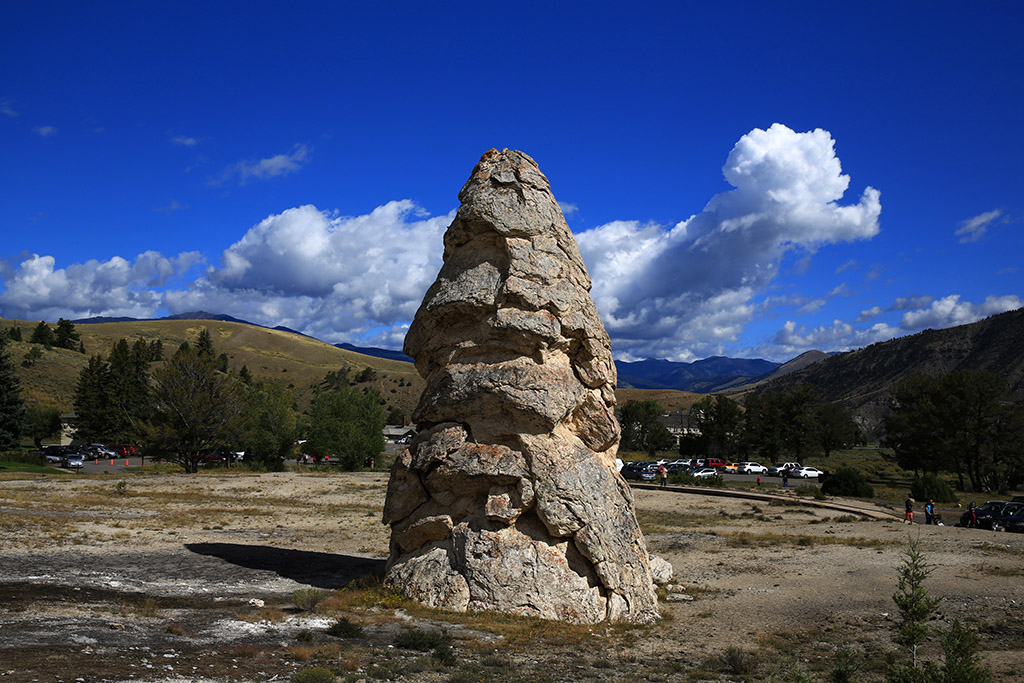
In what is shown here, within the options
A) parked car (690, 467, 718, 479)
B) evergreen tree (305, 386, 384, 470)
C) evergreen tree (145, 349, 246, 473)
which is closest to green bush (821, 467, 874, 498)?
parked car (690, 467, 718, 479)

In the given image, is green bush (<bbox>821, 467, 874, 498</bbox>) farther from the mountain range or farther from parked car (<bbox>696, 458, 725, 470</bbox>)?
the mountain range

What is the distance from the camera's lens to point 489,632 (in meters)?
11.0

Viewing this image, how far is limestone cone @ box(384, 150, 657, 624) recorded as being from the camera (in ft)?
41.0

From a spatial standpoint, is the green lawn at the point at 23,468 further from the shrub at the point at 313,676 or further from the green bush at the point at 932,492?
the green bush at the point at 932,492

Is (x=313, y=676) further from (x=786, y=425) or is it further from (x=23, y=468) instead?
(x=786, y=425)

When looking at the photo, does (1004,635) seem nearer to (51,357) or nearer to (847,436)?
(847,436)

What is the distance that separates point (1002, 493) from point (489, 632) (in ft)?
175

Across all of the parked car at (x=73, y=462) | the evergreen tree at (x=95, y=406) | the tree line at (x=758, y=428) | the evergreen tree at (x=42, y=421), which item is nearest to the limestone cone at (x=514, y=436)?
the parked car at (x=73, y=462)

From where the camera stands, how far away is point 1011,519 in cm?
2698

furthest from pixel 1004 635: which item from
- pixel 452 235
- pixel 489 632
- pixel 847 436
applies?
pixel 847 436

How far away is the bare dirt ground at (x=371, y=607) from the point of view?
8984 mm

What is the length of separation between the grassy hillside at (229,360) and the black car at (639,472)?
60.7m

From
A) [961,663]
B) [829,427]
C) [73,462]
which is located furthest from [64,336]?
[961,663]

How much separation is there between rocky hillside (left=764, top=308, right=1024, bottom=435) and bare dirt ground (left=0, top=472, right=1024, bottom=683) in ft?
353
